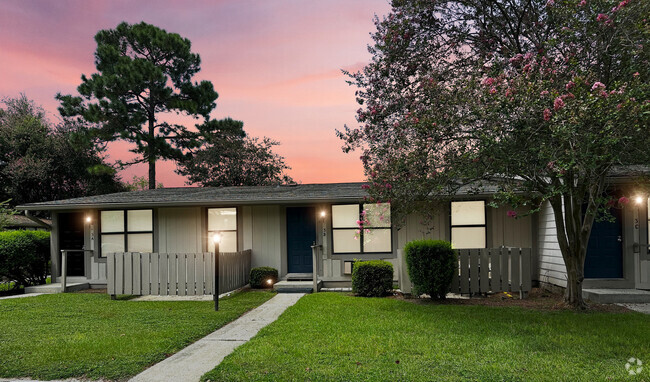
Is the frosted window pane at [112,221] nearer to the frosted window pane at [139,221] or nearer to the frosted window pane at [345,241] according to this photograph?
the frosted window pane at [139,221]

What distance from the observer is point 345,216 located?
1055 centimetres

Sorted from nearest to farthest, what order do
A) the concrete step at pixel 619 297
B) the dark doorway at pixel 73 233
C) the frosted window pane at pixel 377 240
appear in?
the concrete step at pixel 619 297 → the frosted window pane at pixel 377 240 → the dark doorway at pixel 73 233

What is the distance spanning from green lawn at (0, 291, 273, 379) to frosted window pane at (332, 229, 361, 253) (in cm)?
260

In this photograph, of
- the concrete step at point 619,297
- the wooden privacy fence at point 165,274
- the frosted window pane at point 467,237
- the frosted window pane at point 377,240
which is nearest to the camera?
the concrete step at point 619,297

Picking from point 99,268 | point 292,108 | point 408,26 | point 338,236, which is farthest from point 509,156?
point 292,108

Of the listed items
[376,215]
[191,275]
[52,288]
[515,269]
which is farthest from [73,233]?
[515,269]

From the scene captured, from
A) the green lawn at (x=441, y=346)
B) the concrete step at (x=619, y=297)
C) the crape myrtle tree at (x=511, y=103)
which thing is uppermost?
the crape myrtle tree at (x=511, y=103)

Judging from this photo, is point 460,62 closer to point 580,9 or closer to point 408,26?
point 408,26

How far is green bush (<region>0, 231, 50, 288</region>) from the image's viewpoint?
10281 millimetres

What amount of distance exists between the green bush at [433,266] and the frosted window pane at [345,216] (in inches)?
112

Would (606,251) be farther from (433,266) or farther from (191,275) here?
(191,275)

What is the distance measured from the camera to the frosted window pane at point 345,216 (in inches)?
414

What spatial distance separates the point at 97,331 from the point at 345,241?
6.12 meters

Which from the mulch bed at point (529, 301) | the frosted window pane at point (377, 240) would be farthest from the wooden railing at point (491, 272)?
the frosted window pane at point (377, 240)
